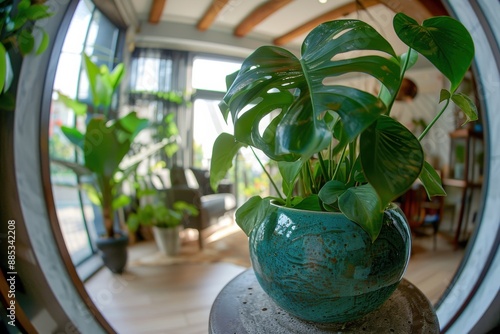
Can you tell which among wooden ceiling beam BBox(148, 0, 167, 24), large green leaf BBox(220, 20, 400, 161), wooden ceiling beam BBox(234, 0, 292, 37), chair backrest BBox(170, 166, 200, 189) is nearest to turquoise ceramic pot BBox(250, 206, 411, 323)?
large green leaf BBox(220, 20, 400, 161)

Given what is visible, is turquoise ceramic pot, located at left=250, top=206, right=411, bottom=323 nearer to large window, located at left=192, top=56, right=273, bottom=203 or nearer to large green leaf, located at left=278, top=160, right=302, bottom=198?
large green leaf, located at left=278, top=160, right=302, bottom=198

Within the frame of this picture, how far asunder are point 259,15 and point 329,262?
1.43m

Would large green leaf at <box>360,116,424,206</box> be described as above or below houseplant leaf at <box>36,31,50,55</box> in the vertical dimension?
below

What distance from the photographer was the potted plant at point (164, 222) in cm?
244


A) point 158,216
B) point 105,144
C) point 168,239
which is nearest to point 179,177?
point 158,216

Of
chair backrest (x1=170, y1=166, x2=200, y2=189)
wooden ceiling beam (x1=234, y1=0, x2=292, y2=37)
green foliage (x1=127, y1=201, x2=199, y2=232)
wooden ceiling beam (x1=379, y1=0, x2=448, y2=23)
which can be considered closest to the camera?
wooden ceiling beam (x1=379, y1=0, x2=448, y2=23)

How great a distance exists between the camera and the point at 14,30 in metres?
0.65

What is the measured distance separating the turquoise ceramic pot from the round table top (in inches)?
2.2

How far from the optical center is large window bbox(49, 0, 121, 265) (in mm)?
1859

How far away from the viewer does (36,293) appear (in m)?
0.65

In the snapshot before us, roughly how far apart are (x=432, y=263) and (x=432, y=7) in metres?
2.05

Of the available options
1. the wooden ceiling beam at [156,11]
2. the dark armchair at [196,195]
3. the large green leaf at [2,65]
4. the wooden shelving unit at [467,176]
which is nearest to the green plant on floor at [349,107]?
the large green leaf at [2,65]

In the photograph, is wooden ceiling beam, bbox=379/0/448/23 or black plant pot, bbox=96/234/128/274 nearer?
wooden ceiling beam, bbox=379/0/448/23

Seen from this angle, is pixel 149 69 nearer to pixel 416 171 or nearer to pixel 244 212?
pixel 244 212
